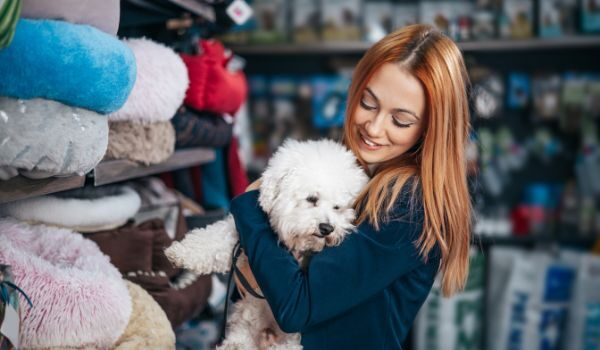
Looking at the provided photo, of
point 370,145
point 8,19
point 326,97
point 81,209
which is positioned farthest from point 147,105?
point 326,97

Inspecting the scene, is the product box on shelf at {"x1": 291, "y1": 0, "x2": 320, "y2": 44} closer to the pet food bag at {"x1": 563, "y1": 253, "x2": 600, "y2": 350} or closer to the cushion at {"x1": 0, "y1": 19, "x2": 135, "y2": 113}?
the pet food bag at {"x1": 563, "y1": 253, "x2": 600, "y2": 350}

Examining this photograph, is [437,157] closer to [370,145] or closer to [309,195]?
[370,145]

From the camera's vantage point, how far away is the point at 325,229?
1029 mm

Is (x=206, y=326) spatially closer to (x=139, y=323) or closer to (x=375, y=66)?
(x=139, y=323)

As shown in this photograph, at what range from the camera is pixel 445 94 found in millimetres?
1111

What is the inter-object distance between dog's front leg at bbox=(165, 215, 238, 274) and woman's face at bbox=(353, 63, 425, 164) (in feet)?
1.04

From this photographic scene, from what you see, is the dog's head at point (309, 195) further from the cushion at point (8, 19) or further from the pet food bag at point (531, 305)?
the pet food bag at point (531, 305)

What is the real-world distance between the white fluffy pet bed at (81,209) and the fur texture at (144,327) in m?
0.15

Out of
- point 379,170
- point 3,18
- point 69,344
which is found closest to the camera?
point 3,18

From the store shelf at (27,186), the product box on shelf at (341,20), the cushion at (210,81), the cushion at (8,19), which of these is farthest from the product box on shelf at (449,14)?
the cushion at (8,19)

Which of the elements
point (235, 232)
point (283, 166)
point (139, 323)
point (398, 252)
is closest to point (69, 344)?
point (139, 323)

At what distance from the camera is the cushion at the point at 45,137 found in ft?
2.56

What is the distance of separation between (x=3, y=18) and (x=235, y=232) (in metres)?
0.59

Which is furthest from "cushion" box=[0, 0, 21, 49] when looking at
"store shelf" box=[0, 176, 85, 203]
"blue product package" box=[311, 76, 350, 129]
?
"blue product package" box=[311, 76, 350, 129]
